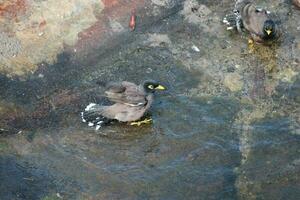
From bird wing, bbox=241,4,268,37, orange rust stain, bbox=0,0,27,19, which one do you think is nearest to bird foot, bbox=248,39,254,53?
bird wing, bbox=241,4,268,37

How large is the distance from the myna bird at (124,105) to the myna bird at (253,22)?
8.66 feet

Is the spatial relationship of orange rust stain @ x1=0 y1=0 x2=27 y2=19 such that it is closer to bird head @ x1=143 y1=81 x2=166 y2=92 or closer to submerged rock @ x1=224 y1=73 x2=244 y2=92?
bird head @ x1=143 y1=81 x2=166 y2=92

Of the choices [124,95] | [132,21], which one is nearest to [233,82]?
[124,95]

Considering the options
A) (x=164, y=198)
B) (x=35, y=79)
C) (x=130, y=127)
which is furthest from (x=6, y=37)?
(x=164, y=198)

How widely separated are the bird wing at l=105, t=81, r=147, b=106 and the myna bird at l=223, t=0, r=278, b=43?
312cm

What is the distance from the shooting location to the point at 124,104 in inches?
490

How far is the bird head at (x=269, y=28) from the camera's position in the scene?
13719mm

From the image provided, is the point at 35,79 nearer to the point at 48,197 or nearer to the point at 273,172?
the point at 48,197

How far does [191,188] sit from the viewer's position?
11.4 meters

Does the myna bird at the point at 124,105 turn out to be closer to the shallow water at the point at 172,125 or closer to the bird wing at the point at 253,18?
the shallow water at the point at 172,125

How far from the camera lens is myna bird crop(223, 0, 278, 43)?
13812 millimetres

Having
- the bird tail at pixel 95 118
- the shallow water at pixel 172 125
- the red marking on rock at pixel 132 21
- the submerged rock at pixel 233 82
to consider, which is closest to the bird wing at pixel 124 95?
the bird tail at pixel 95 118

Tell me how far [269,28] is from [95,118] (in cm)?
416

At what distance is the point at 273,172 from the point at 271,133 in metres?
0.95
